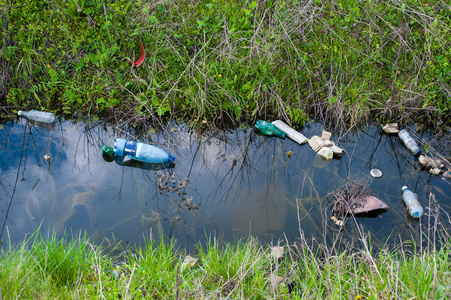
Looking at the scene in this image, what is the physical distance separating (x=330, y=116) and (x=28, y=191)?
2.68 metres

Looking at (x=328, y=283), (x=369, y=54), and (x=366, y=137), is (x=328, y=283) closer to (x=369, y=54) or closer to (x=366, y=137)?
(x=366, y=137)

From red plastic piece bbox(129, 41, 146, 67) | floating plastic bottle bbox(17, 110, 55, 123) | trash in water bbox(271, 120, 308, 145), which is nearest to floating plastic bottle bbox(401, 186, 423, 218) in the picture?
trash in water bbox(271, 120, 308, 145)

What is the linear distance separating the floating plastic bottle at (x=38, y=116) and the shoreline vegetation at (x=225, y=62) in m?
0.12

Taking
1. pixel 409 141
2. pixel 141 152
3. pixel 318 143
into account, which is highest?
pixel 409 141

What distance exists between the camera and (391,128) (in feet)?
11.9

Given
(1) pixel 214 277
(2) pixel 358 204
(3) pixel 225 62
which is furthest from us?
(3) pixel 225 62

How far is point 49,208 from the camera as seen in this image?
111 inches

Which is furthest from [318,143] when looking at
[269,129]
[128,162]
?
[128,162]

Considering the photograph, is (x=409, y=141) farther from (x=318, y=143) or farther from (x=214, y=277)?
(x=214, y=277)

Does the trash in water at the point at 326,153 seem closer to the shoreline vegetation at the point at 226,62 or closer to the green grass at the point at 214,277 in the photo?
the shoreline vegetation at the point at 226,62

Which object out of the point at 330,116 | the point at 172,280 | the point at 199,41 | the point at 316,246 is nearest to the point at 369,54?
the point at 330,116

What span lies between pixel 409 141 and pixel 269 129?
48.4 inches

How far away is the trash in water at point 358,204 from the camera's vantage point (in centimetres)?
280

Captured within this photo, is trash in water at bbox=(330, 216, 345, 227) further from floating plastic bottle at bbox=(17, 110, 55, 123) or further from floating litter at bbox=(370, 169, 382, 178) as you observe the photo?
floating plastic bottle at bbox=(17, 110, 55, 123)
